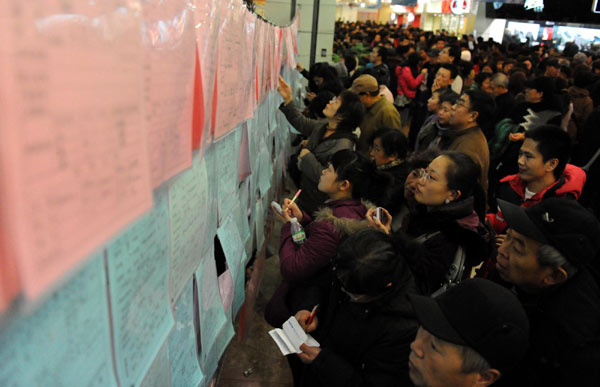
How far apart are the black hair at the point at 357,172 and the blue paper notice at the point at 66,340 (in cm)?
164

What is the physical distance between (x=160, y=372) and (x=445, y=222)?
4.73 ft

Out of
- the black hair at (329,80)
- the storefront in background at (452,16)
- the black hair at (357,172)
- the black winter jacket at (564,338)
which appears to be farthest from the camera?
the storefront in background at (452,16)

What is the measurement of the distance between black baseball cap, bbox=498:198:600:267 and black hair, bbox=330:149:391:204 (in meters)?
0.74

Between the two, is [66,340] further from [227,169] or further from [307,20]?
[307,20]

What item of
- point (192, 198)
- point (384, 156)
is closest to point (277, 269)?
point (384, 156)

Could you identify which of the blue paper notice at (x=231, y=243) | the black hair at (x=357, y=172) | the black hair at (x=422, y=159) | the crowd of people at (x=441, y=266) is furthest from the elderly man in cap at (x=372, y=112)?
the blue paper notice at (x=231, y=243)

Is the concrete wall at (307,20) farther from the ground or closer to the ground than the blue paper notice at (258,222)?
farther from the ground

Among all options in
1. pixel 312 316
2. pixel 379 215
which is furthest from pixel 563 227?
pixel 312 316

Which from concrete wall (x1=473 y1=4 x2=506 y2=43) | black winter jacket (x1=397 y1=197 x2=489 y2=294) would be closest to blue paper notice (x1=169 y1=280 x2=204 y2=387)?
black winter jacket (x1=397 y1=197 x2=489 y2=294)

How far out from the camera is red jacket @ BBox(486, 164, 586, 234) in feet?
8.16

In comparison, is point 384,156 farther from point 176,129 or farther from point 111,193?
point 111,193

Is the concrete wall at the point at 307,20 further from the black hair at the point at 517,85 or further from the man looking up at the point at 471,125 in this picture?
the man looking up at the point at 471,125

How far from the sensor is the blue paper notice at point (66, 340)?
19.1 inches

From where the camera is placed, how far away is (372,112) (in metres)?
3.84
